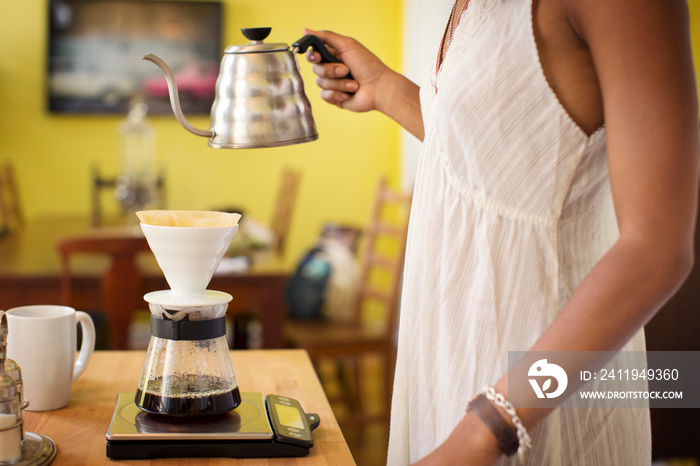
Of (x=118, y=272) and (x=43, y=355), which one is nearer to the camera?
(x=43, y=355)

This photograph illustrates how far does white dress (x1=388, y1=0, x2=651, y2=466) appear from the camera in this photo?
0.72 meters

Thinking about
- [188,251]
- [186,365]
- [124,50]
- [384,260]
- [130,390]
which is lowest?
[384,260]

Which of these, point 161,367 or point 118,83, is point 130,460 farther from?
point 118,83

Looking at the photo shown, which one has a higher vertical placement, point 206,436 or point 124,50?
point 124,50

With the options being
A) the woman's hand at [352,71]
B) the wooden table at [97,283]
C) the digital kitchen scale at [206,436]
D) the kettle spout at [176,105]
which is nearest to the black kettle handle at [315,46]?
the woman's hand at [352,71]

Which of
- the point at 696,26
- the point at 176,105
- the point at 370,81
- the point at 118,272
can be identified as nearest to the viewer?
the point at 176,105

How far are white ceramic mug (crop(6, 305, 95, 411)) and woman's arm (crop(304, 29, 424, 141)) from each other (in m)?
0.49

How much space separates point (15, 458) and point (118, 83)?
388 cm

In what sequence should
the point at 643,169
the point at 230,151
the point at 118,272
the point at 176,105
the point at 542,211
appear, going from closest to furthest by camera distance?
the point at 643,169, the point at 542,211, the point at 176,105, the point at 118,272, the point at 230,151

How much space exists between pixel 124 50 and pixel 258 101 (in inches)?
148

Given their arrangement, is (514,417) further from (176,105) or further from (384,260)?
(384,260)

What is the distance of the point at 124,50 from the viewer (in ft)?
14.0

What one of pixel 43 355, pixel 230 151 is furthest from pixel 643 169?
pixel 230 151

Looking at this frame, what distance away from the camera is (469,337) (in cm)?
79
